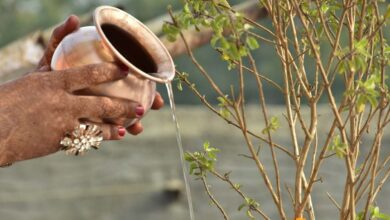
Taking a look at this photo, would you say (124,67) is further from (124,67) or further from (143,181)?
(143,181)

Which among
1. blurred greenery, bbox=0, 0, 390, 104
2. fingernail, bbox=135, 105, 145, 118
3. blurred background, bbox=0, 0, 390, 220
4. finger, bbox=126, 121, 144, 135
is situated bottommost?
blurred greenery, bbox=0, 0, 390, 104

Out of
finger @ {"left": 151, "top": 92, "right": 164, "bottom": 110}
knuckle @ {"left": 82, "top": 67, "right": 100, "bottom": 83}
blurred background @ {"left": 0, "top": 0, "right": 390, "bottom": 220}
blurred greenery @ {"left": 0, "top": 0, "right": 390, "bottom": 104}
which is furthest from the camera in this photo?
blurred greenery @ {"left": 0, "top": 0, "right": 390, "bottom": 104}

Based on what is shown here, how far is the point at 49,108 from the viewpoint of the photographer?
60.8 inches

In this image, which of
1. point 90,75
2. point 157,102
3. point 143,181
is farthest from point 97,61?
point 143,181

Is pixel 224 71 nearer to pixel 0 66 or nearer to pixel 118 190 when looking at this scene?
pixel 118 190

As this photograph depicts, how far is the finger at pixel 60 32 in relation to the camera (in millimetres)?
1734

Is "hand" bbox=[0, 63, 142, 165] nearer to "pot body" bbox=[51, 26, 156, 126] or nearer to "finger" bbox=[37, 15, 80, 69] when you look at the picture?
"pot body" bbox=[51, 26, 156, 126]

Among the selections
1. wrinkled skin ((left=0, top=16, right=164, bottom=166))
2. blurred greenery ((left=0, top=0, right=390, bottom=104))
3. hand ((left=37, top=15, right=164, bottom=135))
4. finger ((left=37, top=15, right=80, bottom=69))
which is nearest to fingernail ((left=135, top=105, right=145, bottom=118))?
wrinkled skin ((left=0, top=16, right=164, bottom=166))

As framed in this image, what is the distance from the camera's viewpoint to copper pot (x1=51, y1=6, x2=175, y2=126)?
1.55 m

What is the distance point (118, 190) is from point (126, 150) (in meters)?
0.28

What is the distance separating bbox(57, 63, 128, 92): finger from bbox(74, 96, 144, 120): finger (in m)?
0.03

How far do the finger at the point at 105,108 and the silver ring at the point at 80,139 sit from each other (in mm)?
24

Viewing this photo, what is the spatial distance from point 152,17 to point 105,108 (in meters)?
12.9

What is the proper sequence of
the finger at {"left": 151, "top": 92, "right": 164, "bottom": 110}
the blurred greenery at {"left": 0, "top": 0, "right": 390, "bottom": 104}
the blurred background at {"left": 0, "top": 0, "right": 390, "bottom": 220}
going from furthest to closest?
the blurred greenery at {"left": 0, "top": 0, "right": 390, "bottom": 104} → the blurred background at {"left": 0, "top": 0, "right": 390, "bottom": 220} → the finger at {"left": 151, "top": 92, "right": 164, "bottom": 110}
